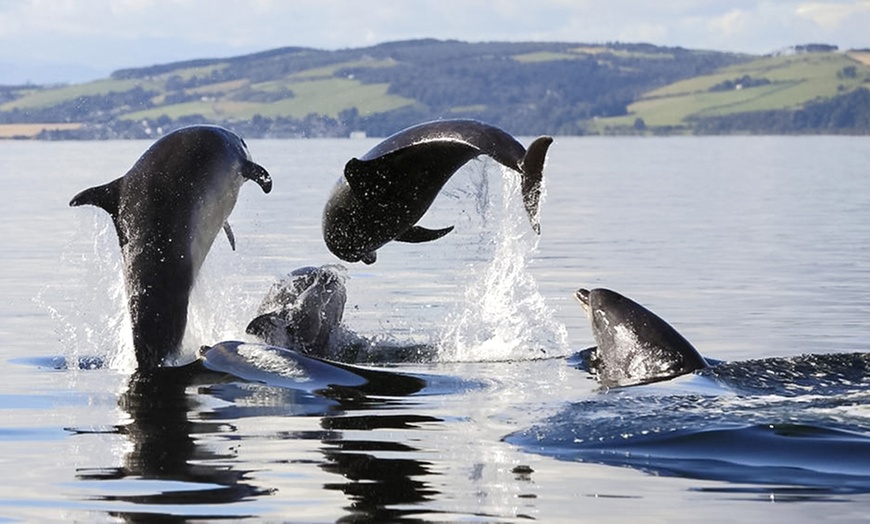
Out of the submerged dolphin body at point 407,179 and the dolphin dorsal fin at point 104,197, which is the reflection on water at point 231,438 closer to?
the dolphin dorsal fin at point 104,197

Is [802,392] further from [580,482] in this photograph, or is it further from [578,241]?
[578,241]

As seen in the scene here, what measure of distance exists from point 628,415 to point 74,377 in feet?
21.8

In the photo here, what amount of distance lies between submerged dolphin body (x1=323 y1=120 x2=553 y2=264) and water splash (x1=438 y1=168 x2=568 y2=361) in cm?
84

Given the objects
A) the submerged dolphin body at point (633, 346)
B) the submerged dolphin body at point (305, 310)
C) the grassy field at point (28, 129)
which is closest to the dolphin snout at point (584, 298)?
the submerged dolphin body at point (633, 346)

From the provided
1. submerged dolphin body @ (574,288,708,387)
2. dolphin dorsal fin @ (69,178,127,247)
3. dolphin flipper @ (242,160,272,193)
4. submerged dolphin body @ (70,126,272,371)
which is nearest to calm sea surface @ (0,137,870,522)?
submerged dolphin body @ (574,288,708,387)

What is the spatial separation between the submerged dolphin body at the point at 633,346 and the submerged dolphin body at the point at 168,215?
3787 mm

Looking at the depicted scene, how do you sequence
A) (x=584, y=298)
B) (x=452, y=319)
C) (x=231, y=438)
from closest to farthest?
1. (x=231, y=438)
2. (x=584, y=298)
3. (x=452, y=319)

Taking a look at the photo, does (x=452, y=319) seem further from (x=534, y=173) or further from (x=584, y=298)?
(x=534, y=173)

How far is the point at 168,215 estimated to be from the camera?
55.2 ft

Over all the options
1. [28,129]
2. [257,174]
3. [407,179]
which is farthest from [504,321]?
[28,129]

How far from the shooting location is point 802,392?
14.7 m

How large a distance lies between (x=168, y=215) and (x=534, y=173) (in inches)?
156

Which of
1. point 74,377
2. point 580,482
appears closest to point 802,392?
point 580,482

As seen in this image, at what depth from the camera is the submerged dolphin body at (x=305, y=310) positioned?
18703 millimetres
